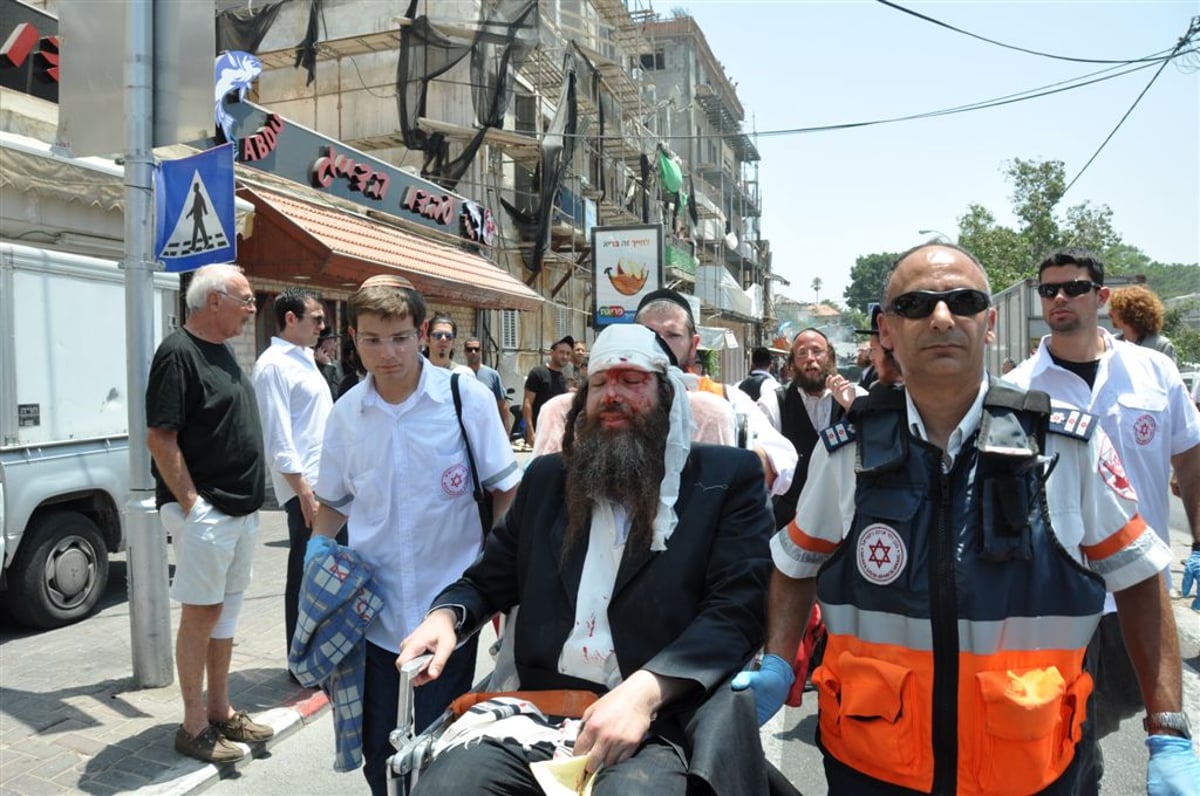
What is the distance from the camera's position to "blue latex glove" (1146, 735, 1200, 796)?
1.84 m

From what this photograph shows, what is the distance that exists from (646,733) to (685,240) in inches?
1508

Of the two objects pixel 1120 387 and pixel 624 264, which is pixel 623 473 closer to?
pixel 1120 387

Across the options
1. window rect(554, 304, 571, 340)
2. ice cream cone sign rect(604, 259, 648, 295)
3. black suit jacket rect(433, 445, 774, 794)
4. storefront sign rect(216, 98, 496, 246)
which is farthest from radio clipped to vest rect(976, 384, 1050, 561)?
window rect(554, 304, 571, 340)

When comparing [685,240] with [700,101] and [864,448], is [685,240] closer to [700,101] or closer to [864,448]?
[700,101]

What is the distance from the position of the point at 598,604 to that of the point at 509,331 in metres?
19.6

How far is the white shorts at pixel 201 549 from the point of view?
12.8ft

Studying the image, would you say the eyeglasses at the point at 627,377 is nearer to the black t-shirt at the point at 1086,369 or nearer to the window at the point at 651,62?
the black t-shirt at the point at 1086,369

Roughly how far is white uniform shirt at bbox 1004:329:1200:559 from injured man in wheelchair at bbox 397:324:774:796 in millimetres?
1680

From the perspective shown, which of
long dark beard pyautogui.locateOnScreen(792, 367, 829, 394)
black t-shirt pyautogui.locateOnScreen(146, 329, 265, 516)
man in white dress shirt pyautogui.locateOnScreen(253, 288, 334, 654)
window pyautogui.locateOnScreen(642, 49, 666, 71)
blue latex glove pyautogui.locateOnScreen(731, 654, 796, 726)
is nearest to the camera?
blue latex glove pyautogui.locateOnScreen(731, 654, 796, 726)

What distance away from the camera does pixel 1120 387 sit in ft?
11.7

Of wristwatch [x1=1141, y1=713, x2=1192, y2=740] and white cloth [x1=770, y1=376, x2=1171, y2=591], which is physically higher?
white cloth [x1=770, y1=376, x2=1171, y2=591]

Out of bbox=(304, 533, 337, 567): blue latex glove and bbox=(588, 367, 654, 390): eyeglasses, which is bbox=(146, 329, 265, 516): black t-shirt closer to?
bbox=(304, 533, 337, 567): blue latex glove

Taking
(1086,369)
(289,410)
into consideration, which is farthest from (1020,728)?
(289,410)

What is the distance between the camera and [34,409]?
19.6ft
